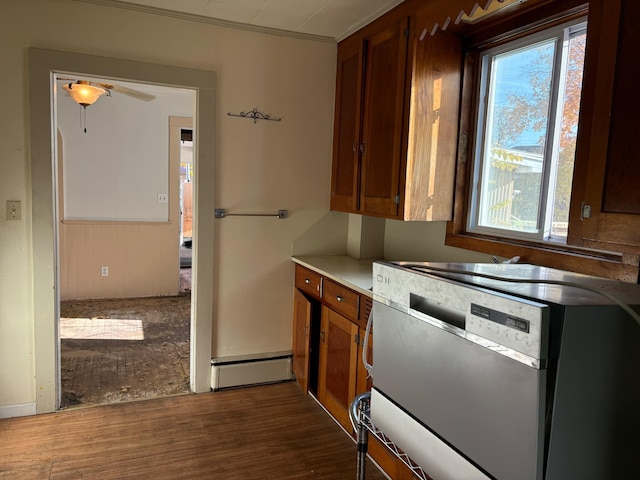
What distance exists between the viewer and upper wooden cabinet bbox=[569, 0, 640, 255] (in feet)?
4.43

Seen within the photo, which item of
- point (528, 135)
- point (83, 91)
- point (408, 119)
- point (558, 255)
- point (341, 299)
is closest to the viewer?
point (558, 255)

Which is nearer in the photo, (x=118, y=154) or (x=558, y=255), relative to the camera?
(x=558, y=255)

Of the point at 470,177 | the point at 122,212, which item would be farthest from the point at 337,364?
the point at 122,212

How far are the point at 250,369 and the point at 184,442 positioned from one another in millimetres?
748

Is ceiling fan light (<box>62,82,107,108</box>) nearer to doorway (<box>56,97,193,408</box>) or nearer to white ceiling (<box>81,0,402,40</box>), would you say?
doorway (<box>56,97,193,408</box>)

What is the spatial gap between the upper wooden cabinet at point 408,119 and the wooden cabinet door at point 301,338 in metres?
0.75

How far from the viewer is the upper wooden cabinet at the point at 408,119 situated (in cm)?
231

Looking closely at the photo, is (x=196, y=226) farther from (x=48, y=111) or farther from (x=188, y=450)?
(x=188, y=450)

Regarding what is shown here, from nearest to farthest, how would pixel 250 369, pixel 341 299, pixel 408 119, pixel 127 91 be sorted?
pixel 408 119 → pixel 341 299 → pixel 250 369 → pixel 127 91

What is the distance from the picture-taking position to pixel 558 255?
1862 mm

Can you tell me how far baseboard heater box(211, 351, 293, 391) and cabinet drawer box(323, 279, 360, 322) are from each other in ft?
2.38

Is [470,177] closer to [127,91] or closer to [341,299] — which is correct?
[341,299]

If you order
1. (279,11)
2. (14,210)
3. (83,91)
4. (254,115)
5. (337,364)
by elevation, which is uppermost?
(279,11)

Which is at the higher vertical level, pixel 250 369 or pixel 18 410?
pixel 250 369
